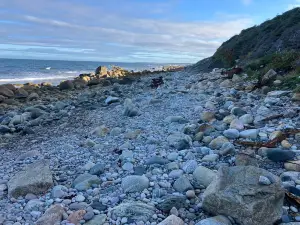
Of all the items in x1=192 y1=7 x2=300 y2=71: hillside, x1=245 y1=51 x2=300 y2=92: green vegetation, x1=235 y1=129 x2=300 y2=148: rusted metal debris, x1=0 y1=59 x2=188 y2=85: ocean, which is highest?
x1=192 y1=7 x2=300 y2=71: hillside

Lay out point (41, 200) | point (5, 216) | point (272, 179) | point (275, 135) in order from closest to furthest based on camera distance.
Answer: point (272, 179) < point (5, 216) < point (41, 200) < point (275, 135)

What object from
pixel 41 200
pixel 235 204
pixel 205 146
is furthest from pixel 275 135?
pixel 41 200

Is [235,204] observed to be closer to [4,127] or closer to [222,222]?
[222,222]

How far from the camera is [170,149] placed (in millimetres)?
4848

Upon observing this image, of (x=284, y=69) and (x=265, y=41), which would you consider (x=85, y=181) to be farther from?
(x=265, y=41)

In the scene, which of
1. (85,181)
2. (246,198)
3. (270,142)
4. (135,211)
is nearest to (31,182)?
(85,181)

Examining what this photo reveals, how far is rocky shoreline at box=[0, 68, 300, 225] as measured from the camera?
289cm

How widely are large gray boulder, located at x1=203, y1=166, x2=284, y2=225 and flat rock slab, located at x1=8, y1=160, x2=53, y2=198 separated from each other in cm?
185

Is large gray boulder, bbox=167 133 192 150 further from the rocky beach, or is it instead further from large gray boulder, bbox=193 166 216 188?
large gray boulder, bbox=193 166 216 188

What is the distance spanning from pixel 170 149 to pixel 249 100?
325cm

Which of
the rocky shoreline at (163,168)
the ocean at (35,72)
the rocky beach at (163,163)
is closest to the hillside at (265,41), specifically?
the rocky beach at (163,163)

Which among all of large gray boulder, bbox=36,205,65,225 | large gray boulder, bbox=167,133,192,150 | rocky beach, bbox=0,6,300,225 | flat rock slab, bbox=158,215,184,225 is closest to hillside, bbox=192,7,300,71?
rocky beach, bbox=0,6,300,225

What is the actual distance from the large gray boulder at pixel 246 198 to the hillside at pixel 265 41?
397 inches

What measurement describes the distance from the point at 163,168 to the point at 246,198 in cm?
150
